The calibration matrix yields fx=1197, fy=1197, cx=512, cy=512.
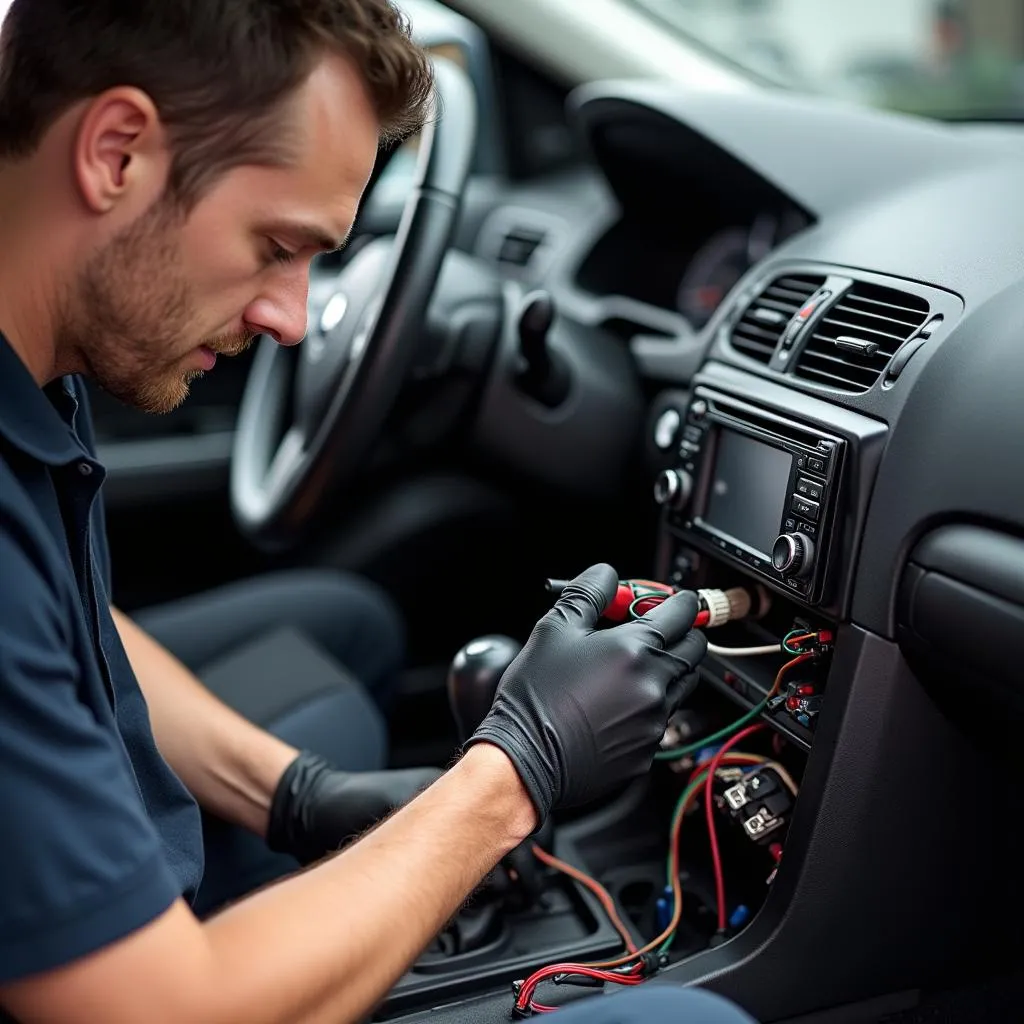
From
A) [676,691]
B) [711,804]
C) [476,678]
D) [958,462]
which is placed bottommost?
[711,804]

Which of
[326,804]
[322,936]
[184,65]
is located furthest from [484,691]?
[184,65]

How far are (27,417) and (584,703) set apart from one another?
1.49 feet

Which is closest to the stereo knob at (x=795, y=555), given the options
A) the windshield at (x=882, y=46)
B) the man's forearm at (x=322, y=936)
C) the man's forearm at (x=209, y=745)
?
the man's forearm at (x=322, y=936)

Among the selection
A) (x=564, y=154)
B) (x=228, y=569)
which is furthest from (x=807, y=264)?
(x=228, y=569)

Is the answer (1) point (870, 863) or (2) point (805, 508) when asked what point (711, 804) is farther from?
(2) point (805, 508)

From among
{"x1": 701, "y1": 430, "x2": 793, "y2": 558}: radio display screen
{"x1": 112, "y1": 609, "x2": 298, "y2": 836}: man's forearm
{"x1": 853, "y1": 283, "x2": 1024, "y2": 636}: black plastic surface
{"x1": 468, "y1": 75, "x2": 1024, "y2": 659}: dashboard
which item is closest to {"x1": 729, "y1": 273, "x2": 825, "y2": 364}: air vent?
{"x1": 468, "y1": 75, "x2": 1024, "y2": 659}: dashboard

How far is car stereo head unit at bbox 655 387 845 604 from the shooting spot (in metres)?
1.03

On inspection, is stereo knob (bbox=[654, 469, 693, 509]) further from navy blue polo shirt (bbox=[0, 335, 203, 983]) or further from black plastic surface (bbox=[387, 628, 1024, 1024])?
navy blue polo shirt (bbox=[0, 335, 203, 983])

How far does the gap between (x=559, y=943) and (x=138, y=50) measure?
88 centimetres

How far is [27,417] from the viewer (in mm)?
Result: 769

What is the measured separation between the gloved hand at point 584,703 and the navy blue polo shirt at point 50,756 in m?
0.29

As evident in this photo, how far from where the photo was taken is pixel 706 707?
1.30 meters

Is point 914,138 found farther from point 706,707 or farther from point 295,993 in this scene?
point 295,993

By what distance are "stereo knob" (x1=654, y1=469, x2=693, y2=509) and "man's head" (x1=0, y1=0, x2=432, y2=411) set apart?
1.77 ft
